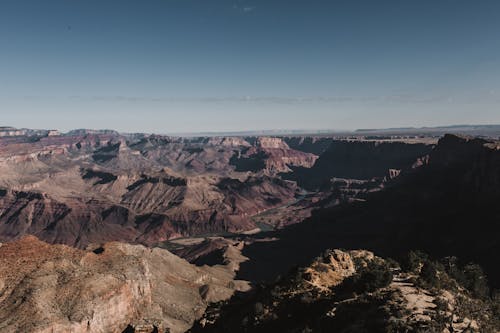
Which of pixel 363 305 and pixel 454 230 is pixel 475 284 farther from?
pixel 454 230

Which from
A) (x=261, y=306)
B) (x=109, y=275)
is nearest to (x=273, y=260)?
(x=109, y=275)

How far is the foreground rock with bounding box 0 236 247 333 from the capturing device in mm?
59406

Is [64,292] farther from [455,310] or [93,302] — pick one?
[455,310]

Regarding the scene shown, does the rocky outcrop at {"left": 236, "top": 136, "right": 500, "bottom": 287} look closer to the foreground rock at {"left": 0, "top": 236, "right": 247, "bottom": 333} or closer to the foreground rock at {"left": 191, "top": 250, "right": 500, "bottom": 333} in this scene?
the foreground rock at {"left": 191, "top": 250, "right": 500, "bottom": 333}

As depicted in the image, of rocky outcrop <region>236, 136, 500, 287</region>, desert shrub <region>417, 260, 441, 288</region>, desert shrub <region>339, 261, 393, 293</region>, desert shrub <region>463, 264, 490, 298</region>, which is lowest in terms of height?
rocky outcrop <region>236, 136, 500, 287</region>

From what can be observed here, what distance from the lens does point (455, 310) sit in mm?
38938

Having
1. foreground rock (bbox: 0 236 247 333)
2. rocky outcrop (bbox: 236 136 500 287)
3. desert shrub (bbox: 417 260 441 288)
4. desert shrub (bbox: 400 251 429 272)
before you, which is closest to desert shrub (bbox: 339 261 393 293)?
desert shrub (bbox: 417 260 441 288)

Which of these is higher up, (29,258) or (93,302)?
(29,258)

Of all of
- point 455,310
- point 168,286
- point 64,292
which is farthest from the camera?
point 168,286

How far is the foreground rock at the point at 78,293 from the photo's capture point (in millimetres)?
59406

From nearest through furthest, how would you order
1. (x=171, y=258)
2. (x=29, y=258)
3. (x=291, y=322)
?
(x=291, y=322) < (x=29, y=258) < (x=171, y=258)

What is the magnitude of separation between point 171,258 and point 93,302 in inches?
2343

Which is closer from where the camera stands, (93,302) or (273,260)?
(93,302)

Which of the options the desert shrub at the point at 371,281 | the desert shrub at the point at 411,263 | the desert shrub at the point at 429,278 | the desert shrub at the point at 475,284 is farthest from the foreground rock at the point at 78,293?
the desert shrub at the point at 475,284
